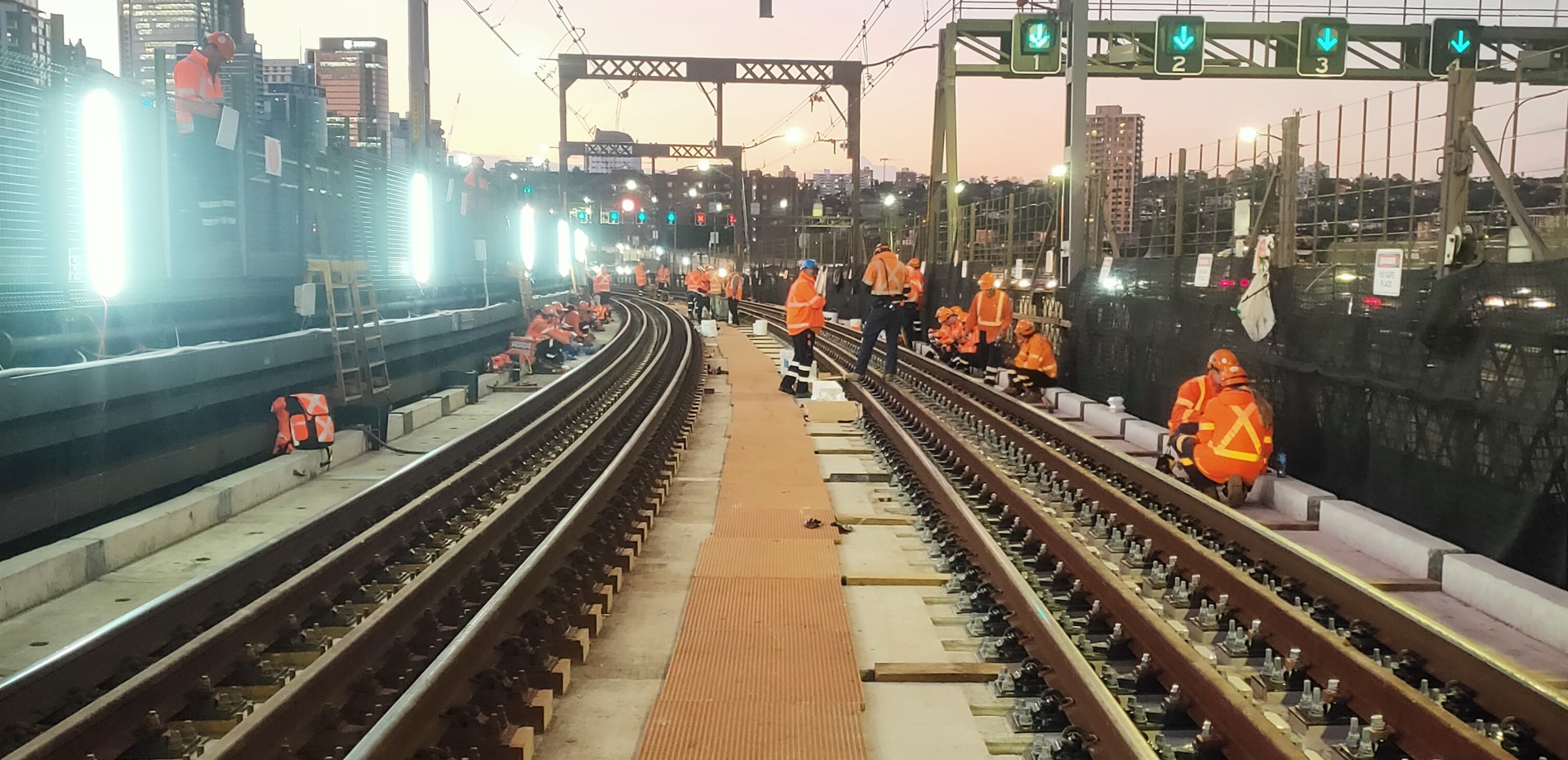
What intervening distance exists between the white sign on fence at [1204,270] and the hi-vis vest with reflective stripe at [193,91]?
32.2 feet

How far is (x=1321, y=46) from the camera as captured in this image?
24.5m

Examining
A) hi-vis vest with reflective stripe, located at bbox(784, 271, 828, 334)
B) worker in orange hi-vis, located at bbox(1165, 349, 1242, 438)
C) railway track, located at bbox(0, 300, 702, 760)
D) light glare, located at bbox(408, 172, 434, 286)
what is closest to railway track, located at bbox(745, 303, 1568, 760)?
worker in orange hi-vis, located at bbox(1165, 349, 1242, 438)

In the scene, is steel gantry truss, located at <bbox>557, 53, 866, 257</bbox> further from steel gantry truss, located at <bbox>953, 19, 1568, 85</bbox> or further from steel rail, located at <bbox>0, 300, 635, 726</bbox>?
steel rail, located at <bbox>0, 300, 635, 726</bbox>

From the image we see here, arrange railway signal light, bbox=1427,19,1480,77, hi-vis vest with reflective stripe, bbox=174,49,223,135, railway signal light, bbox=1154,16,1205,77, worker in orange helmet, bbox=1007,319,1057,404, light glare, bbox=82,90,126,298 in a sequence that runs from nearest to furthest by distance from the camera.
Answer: light glare, bbox=82,90,126,298, hi-vis vest with reflective stripe, bbox=174,49,223,135, worker in orange helmet, bbox=1007,319,1057,404, railway signal light, bbox=1154,16,1205,77, railway signal light, bbox=1427,19,1480,77

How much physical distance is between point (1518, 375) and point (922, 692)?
4112 mm

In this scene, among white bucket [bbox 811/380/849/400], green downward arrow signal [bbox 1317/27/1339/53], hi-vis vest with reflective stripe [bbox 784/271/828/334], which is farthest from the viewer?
green downward arrow signal [bbox 1317/27/1339/53]

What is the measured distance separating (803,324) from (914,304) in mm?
3312

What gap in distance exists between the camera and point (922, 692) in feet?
17.1

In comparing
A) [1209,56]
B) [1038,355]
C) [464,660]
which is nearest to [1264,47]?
[1209,56]

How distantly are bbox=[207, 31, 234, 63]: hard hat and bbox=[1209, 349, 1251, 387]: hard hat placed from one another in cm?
954

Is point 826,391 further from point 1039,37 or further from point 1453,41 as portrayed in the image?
point 1453,41

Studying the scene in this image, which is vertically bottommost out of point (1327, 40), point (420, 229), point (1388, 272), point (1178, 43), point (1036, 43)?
point (1388, 272)

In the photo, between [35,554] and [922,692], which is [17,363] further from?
[922,692]

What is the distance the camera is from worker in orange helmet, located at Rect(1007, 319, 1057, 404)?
16156 millimetres
